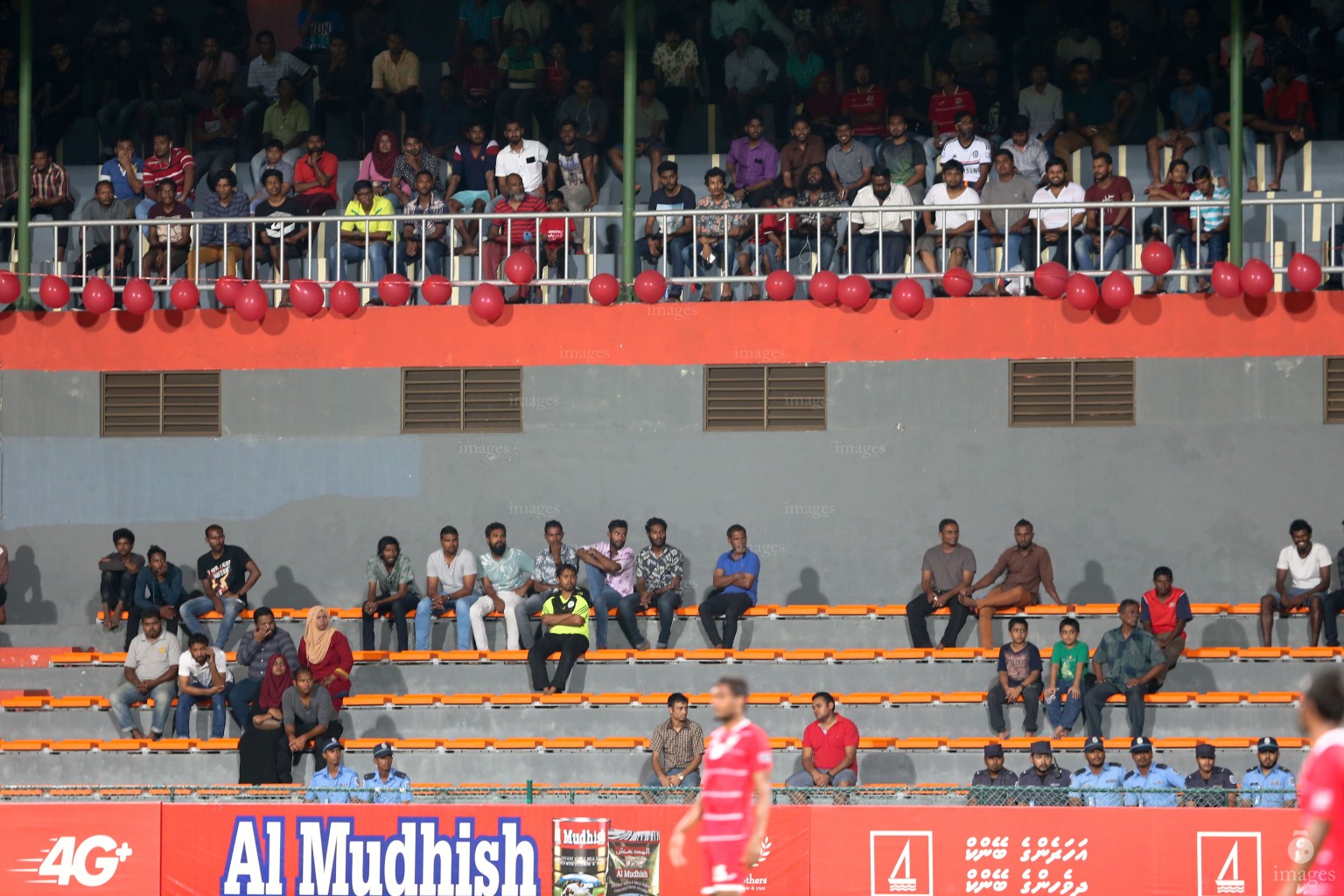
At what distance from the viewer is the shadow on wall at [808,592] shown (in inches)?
723

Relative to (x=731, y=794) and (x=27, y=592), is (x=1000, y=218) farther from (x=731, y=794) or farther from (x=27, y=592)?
(x=27, y=592)

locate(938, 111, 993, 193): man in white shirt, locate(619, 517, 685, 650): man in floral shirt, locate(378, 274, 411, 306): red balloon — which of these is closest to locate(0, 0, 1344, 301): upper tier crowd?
locate(938, 111, 993, 193): man in white shirt

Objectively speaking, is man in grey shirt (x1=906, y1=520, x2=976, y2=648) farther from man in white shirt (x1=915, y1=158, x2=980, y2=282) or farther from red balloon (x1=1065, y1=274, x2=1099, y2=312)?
man in white shirt (x1=915, y1=158, x2=980, y2=282)

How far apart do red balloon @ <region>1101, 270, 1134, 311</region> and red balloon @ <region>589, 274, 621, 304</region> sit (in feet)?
14.7

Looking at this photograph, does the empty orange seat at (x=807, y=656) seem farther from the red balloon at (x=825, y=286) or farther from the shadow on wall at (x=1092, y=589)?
the red balloon at (x=825, y=286)

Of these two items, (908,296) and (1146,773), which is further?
(908,296)

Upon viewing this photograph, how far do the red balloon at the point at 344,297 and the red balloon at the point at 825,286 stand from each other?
4.32m

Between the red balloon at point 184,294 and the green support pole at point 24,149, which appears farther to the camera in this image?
the green support pole at point 24,149

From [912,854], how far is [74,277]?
10.7m

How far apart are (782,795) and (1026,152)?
26.4 ft

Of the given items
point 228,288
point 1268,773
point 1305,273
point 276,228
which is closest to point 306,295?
point 228,288

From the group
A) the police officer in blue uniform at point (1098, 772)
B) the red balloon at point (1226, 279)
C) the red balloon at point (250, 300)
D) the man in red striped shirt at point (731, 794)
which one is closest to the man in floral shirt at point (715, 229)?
the red balloon at point (250, 300)

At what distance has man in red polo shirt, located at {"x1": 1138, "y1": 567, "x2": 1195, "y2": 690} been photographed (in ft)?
53.4

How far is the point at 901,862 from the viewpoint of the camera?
1332 cm
